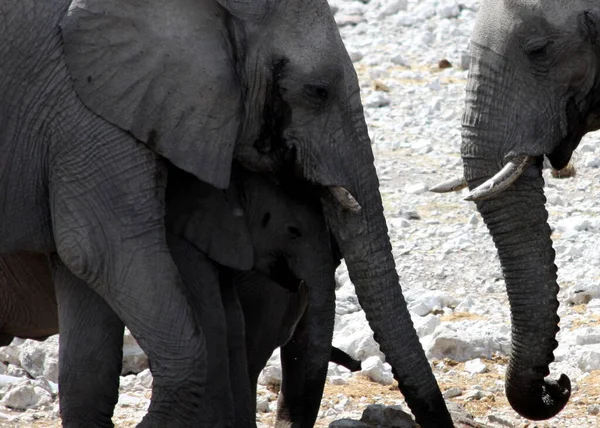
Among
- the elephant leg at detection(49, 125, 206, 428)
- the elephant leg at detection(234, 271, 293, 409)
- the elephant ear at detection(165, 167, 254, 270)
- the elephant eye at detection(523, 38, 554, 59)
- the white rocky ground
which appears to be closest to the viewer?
the elephant leg at detection(49, 125, 206, 428)

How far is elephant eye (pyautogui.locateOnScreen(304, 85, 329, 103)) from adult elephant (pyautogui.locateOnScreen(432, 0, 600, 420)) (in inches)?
28.0

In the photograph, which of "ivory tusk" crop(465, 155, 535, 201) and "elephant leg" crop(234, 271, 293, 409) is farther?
"elephant leg" crop(234, 271, 293, 409)

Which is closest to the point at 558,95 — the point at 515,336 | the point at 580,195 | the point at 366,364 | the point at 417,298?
the point at 515,336

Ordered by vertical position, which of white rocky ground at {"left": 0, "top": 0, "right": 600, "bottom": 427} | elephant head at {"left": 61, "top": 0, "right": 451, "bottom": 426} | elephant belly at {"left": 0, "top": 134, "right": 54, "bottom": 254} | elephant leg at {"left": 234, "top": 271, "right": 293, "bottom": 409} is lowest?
white rocky ground at {"left": 0, "top": 0, "right": 600, "bottom": 427}

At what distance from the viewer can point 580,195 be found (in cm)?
1028

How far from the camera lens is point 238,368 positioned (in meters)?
6.44

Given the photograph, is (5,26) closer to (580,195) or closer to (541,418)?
Answer: (541,418)

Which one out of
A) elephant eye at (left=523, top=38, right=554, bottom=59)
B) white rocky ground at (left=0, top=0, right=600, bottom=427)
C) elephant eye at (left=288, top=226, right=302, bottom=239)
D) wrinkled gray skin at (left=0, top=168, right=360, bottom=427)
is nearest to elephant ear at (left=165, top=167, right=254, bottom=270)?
wrinkled gray skin at (left=0, top=168, right=360, bottom=427)

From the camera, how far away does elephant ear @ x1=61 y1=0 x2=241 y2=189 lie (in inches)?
235

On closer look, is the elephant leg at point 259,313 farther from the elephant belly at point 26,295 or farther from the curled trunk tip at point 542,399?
the curled trunk tip at point 542,399

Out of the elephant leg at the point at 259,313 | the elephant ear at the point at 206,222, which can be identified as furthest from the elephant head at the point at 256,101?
the elephant leg at the point at 259,313

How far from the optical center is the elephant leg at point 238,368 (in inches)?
253

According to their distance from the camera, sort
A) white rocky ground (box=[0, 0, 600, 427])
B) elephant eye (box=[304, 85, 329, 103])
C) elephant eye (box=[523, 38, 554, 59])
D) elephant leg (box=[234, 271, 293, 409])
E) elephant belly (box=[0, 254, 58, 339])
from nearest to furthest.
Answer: elephant eye (box=[304, 85, 329, 103]) < elephant belly (box=[0, 254, 58, 339]) < elephant eye (box=[523, 38, 554, 59]) < elephant leg (box=[234, 271, 293, 409]) < white rocky ground (box=[0, 0, 600, 427])

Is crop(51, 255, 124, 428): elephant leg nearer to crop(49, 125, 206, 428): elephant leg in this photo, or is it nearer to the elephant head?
crop(49, 125, 206, 428): elephant leg
